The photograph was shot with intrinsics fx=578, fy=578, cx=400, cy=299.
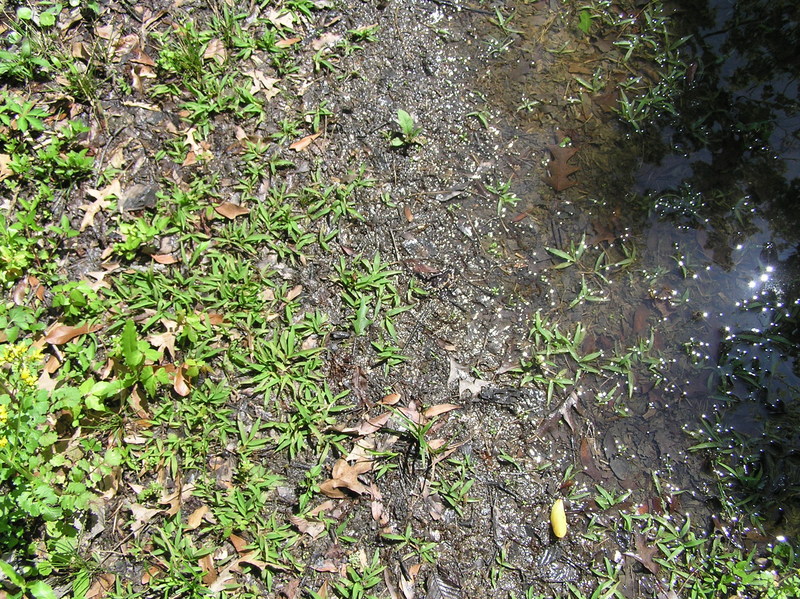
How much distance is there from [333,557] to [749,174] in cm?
284

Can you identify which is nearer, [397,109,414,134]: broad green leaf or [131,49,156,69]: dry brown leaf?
[397,109,414,134]: broad green leaf

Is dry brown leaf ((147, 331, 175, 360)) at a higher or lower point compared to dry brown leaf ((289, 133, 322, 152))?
lower

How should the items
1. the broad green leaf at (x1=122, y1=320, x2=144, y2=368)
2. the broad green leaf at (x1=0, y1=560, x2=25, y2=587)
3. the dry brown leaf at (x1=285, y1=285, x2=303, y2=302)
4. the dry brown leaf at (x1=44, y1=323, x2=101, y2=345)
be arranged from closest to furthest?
1. the broad green leaf at (x1=0, y1=560, x2=25, y2=587)
2. the broad green leaf at (x1=122, y1=320, x2=144, y2=368)
3. the dry brown leaf at (x1=44, y1=323, x2=101, y2=345)
4. the dry brown leaf at (x1=285, y1=285, x2=303, y2=302)

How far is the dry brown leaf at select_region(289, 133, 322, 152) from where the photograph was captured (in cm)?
318

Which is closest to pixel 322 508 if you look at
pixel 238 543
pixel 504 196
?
pixel 238 543

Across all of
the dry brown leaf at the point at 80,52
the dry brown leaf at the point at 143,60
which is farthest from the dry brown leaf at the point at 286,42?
the dry brown leaf at the point at 80,52

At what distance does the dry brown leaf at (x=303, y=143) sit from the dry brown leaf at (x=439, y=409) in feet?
5.17

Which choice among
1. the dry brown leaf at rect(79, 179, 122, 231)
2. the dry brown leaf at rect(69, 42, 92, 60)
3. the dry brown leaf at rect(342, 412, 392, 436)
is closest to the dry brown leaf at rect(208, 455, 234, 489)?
the dry brown leaf at rect(342, 412, 392, 436)

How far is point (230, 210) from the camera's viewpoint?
10.0 ft

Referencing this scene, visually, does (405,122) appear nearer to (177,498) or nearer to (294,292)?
(294,292)

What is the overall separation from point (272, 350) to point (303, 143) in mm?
1171

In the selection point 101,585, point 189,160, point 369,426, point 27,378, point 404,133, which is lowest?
point 101,585

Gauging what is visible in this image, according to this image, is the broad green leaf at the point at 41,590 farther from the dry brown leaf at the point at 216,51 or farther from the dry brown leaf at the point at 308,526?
the dry brown leaf at the point at 216,51

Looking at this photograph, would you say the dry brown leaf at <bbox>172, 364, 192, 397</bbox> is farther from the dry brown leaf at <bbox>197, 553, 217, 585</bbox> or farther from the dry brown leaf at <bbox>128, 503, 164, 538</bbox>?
the dry brown leaf at <bbox>197, 553, 217, 585</bbox>
